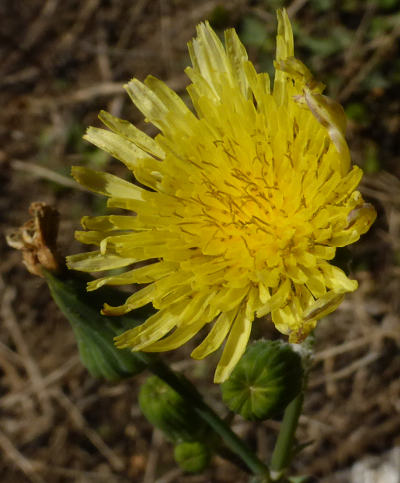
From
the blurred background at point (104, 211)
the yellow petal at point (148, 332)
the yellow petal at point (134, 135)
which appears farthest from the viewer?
the blurred background at point (104, 211)

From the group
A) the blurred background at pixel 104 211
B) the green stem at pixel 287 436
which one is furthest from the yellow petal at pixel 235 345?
the blurred background at pixel 104 211

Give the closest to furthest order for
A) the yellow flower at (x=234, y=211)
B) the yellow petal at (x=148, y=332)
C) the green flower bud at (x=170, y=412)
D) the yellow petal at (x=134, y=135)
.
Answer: the yellow flower at (x=234, y=211) → the yellow petal at (x=148, y=332) → the green flower bud at (x=170, y=412) → the yellow petal at (x=134, y=135)

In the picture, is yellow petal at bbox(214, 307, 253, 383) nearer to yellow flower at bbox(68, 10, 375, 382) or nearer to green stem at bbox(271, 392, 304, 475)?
yellow flower at bbox(68, 10, 375, 382)

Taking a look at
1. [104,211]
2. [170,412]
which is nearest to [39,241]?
[170,412]

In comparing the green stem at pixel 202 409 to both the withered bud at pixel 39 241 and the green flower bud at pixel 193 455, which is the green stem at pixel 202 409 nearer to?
the green flower bud at pixel 193 455

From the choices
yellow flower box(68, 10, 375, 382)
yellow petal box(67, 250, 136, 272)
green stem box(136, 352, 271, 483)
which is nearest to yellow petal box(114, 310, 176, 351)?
yellow flower box(68, 10, 375, 382)

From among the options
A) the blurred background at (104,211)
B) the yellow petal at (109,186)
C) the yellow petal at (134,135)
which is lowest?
the blurred background at (104,211)
